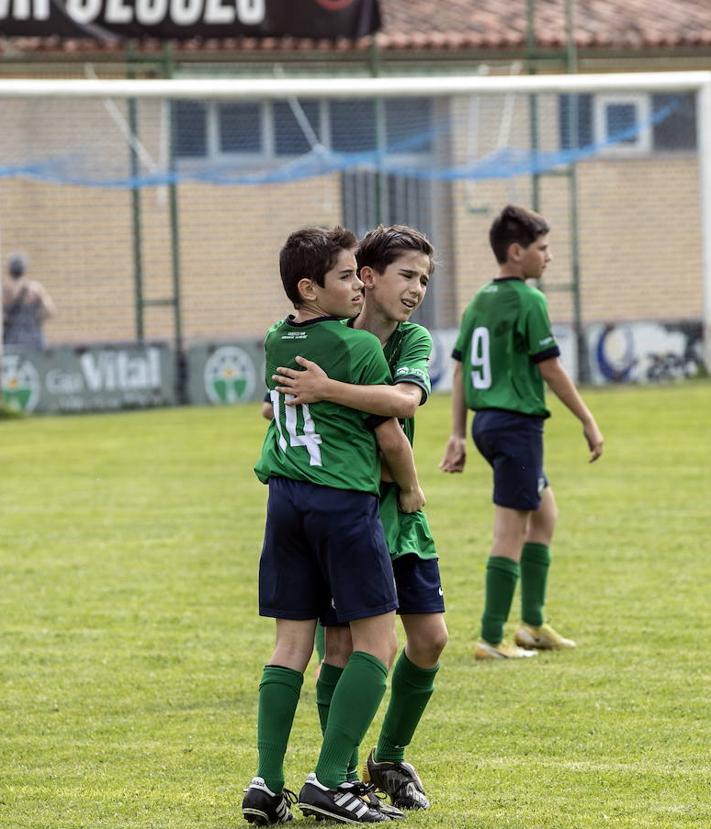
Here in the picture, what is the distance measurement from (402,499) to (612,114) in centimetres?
1634

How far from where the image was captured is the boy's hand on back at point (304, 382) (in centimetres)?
418

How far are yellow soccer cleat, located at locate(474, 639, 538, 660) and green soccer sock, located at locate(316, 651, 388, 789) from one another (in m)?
2.41

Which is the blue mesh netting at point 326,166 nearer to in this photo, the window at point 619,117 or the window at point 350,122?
the window at point 619,117

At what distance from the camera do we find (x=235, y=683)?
6160 mm

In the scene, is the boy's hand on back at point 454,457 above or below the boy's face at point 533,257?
below

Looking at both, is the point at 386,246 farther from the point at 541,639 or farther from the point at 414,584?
the point at 541,639

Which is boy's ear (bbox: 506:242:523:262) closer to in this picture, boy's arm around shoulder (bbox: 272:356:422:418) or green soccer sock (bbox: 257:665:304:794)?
boy's arm around shoulder (bbox: 272:356:422:418)

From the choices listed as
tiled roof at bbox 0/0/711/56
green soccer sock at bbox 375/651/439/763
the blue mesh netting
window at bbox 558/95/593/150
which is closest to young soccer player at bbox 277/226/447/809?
green soccer sock at bbox 375/651/439/763

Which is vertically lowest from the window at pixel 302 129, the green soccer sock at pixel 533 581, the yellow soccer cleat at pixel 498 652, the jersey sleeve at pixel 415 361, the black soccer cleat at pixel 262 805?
the yellow soccer cleat at pixel 498 652

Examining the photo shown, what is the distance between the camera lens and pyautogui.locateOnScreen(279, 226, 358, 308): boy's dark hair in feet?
13.7

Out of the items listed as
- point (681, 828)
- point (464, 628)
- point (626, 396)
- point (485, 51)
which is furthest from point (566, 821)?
point (485, 51)

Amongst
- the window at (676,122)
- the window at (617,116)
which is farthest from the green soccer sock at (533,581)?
the window at (676,122)

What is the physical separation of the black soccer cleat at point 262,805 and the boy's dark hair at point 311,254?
1.24 metres

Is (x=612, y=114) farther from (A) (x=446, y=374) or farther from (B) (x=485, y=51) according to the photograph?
(A) (x=446, y=374)
